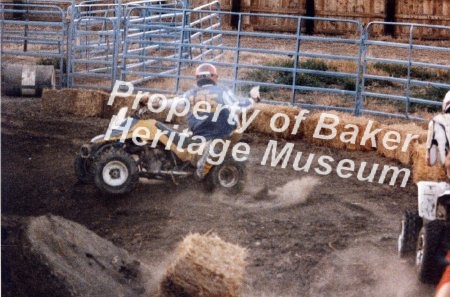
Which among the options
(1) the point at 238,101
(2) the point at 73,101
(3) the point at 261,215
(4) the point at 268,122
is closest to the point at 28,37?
(2) the point at 73,101

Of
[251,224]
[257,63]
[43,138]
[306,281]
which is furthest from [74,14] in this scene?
[306,281]

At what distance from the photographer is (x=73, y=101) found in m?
12.4

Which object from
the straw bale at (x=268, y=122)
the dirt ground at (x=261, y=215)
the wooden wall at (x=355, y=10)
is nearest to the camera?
the dirt ground at (x=261, y=215)

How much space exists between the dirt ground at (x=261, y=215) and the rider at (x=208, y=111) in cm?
39

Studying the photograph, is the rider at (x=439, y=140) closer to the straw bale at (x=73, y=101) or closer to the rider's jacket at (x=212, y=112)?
the rider's jacket at (x=212, y=112)

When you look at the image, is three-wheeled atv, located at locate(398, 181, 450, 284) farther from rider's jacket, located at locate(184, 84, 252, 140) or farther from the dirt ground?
rider's jacket, located at locate(184, 84, 252, 140)

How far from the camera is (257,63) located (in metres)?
14.6

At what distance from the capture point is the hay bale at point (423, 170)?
8906mm

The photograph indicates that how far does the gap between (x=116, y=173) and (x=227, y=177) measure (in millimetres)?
1039

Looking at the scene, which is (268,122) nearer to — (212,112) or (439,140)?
(212,112)

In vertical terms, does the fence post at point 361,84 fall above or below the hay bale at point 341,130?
above

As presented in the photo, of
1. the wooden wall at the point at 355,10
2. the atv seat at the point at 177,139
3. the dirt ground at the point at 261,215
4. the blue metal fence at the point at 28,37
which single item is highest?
the wooden wall at the point at 355,10

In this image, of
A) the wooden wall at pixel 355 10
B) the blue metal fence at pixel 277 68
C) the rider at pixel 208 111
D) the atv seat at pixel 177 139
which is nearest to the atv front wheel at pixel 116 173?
the atv seat at pixel 177 139

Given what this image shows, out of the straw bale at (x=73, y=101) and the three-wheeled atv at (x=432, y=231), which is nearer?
the three-wheeled atv at (x=432, y=231)
